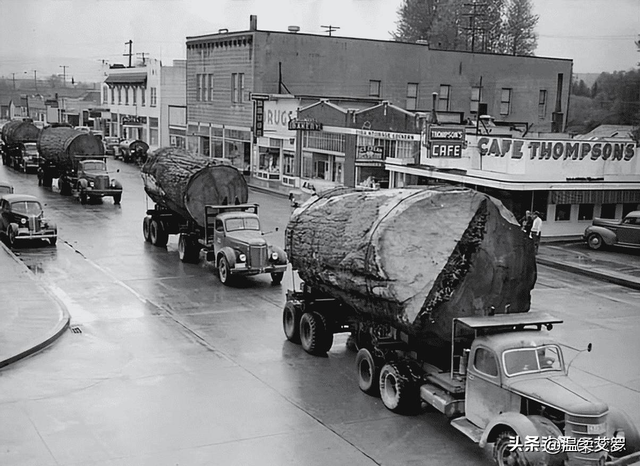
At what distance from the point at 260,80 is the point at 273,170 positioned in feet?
21.0

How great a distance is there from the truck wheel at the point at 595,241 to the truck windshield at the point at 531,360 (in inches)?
818

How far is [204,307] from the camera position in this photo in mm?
20344

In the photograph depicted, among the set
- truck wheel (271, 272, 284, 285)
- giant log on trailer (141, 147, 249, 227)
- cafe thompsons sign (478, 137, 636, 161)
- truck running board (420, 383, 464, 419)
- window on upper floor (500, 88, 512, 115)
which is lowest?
truck wheel (271, 272, 284, 285)

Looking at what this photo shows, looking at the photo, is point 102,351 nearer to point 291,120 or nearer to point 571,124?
point 291,120

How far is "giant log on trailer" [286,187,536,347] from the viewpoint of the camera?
1252 centimetres

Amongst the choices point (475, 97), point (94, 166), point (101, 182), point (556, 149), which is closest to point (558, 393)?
point (556, 149)

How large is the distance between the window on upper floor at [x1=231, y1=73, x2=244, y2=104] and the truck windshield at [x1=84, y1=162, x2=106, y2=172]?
1648 centimetres

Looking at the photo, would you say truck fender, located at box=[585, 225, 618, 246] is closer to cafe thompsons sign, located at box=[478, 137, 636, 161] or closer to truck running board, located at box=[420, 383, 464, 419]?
cafe thompsons sign, located at box=[478, 137, 636, 161]

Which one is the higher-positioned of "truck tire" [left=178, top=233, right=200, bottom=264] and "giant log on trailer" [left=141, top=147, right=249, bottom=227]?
"giant log on trailer" [left=141, top=147, right=249, bottom=227]

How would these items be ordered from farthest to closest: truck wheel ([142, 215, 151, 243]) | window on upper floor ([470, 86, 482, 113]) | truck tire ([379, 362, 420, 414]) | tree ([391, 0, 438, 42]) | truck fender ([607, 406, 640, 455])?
tree ([391, 0, 438, 42])
window on upper floor ([470, 86, 482, 113])
truck wheel ([142, 215, 151, 243])
truck tire ([379, 362, 420, 414])
truck fender ([607, 406, 640, 455])

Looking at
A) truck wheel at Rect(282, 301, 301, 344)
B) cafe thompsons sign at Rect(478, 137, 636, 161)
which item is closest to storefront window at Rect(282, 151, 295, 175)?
cafe thompsons sign at Rect(478, 137, 636, 161)

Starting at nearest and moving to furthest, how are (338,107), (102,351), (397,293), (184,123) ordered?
(397,293) → (102,351) → (338,107) → (184,123)

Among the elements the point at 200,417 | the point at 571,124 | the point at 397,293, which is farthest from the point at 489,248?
the point at 571,124

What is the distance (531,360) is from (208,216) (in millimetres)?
15534
